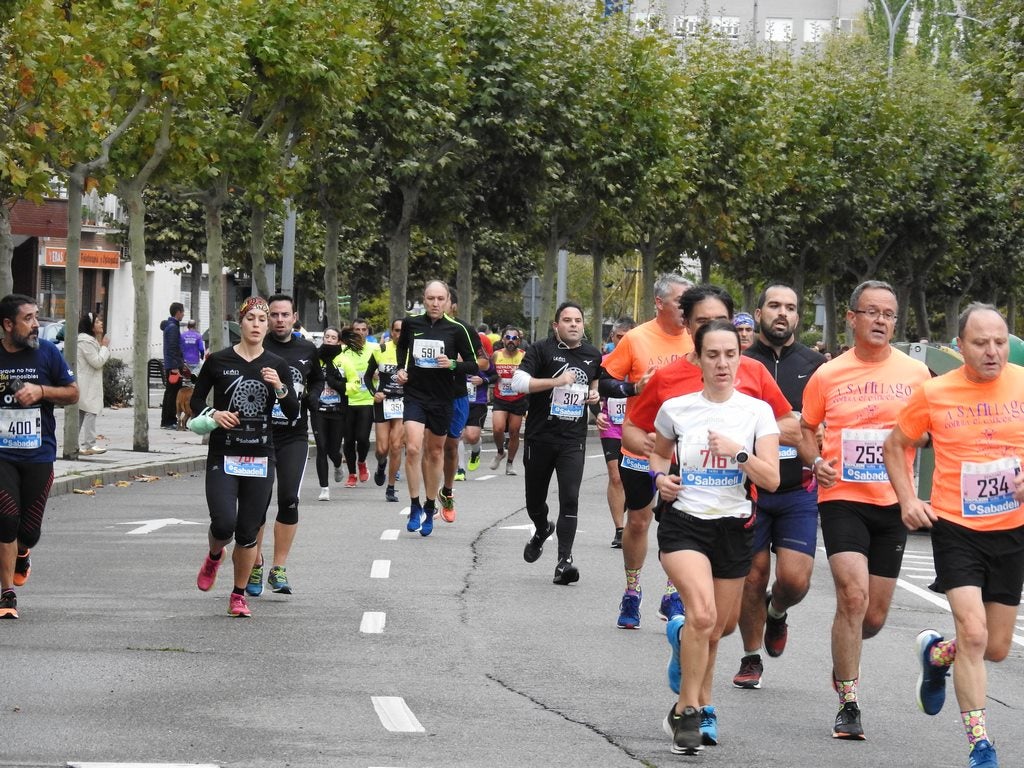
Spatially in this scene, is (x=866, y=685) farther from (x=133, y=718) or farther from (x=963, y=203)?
(x=963, y=203)

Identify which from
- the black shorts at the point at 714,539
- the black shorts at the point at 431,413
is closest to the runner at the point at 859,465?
the black shorts at the point at 714,539

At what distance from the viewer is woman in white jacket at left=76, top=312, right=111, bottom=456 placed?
77.5 ft

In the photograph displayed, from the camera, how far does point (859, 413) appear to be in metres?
8.14

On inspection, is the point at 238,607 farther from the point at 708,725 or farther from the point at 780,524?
the point at 708,725

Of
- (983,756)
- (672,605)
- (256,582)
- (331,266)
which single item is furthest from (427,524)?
(331,266)

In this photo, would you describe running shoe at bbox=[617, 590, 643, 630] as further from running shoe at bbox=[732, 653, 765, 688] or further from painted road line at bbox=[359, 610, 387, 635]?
running shoe at bbox=[732, 653, 765, 688]

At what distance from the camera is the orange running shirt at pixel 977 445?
723cm

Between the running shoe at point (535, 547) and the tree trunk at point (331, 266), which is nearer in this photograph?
the running shoe at point (535, 547)

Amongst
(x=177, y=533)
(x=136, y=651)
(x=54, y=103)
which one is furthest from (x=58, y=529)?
(x=136, y=651)

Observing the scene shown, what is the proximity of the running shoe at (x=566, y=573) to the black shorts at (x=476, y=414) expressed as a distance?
37.8 ft

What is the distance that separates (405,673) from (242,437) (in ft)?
6.88

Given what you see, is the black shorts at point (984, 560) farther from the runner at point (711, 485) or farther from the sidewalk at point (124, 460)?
the sidewalk at point (124, 460)

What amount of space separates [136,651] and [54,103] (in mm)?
10722

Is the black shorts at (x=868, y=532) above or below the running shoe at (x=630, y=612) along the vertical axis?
above
